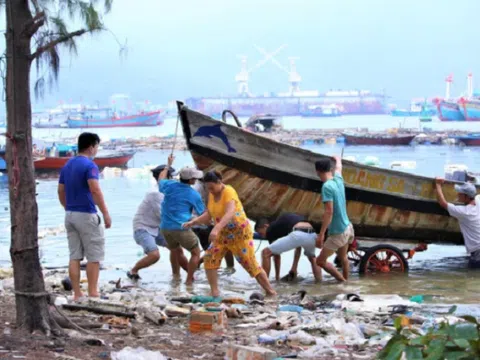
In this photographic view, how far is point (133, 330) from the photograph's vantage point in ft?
24.2

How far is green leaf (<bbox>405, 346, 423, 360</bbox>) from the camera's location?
4.74 m

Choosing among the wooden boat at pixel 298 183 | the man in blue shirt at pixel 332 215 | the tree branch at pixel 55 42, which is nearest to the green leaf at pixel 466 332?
the tree branch at pixel 55 42

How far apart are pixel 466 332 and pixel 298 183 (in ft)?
25.7

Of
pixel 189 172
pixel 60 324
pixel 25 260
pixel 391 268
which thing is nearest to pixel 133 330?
pixel 60 324

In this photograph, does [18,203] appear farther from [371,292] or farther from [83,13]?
[371,292]

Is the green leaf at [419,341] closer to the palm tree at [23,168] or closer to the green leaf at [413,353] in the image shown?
the green leaf at [413,353]

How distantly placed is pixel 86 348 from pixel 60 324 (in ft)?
2.06

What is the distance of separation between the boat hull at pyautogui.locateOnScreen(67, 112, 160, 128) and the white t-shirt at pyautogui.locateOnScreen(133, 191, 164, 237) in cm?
13943

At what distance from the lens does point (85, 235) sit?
8727mm

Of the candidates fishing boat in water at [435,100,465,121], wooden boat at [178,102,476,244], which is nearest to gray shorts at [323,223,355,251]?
wooden boat at [178,102,476,244]

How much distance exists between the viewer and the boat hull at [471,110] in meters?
151

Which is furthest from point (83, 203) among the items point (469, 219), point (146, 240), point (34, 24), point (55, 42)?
point (469, 219)

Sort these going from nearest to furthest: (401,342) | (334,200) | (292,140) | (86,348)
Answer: (401,342), (86,348), (334,200), (292,140)

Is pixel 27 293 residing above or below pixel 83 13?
below
